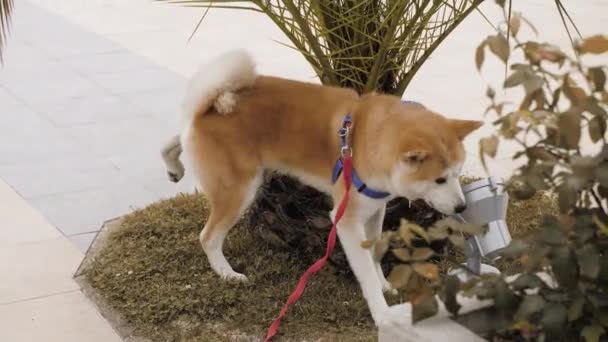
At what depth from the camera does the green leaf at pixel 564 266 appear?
82.4 inches

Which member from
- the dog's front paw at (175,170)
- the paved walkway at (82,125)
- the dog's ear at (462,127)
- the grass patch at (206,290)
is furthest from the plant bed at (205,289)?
the dog's ear at (462,127)

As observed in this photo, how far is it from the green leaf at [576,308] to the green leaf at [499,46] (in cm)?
55

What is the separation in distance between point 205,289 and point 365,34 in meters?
1.24

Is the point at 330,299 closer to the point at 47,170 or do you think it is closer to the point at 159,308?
the point at 159,308

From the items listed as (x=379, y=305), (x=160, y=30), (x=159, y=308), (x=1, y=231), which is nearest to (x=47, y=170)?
(x=1, y=231)

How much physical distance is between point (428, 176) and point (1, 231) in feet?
7.94

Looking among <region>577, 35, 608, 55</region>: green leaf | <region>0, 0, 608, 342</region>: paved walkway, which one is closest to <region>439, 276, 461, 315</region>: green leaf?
<region>577, 35, 608, 55</region>: green leaf

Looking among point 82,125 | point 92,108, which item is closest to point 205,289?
point 82,125

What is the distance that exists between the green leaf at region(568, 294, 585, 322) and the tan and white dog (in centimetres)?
140

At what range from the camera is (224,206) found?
3963 mm

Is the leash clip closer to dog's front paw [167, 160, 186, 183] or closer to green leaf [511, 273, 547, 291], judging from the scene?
dog's front paw [167, 160, 186, 183]

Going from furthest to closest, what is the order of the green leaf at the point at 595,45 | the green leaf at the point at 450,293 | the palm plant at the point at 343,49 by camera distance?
the palm plant at the point at 343,49 < the green leaf at the point at 450,293 < the green leaf at the point at 595,45

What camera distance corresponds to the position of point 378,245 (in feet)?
6.99

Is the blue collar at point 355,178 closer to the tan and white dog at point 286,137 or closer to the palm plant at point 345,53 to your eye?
the tan and white dog at point 286,137
